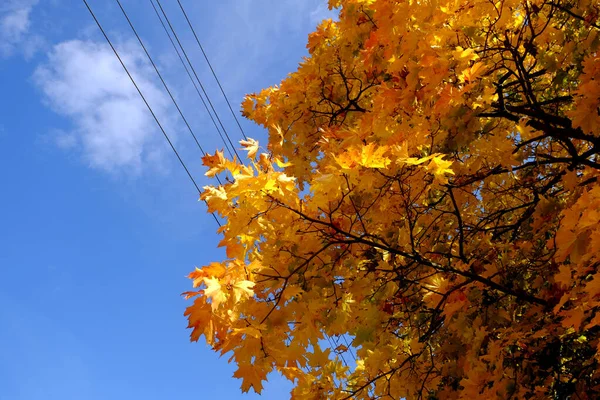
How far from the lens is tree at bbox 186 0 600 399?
99.0 inches

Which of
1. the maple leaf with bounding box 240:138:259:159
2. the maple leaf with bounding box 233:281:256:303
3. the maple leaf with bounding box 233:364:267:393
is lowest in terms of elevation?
the maple leaf with bounding box 233:364:267:393

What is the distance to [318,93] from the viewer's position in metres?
5.73

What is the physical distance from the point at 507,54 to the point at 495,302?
1904 millimetres

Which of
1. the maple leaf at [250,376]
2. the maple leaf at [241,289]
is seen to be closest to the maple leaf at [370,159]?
the maple leaf at [241,289]

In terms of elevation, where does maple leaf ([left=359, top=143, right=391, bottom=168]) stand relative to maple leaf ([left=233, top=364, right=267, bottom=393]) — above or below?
above

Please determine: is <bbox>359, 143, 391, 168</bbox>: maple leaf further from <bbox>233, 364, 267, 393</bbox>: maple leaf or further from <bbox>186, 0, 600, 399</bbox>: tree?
<bbox>233, 364, 267, 393</bbox>: maple leaf

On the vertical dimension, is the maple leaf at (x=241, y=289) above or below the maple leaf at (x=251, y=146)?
below

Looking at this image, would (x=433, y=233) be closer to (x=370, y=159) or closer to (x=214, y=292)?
(x=370, y=159)

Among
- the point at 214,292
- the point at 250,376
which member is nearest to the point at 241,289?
the point at 214,292

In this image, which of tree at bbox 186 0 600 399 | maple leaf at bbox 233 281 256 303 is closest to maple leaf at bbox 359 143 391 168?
tree at bbox 186 0 600 399

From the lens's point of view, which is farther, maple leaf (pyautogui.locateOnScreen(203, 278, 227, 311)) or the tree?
the tree

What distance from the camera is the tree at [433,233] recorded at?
2.51 metres

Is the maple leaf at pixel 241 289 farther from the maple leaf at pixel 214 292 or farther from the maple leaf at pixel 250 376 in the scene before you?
the maple leaf at pixel 250 376

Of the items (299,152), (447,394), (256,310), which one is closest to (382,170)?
(256,310)
